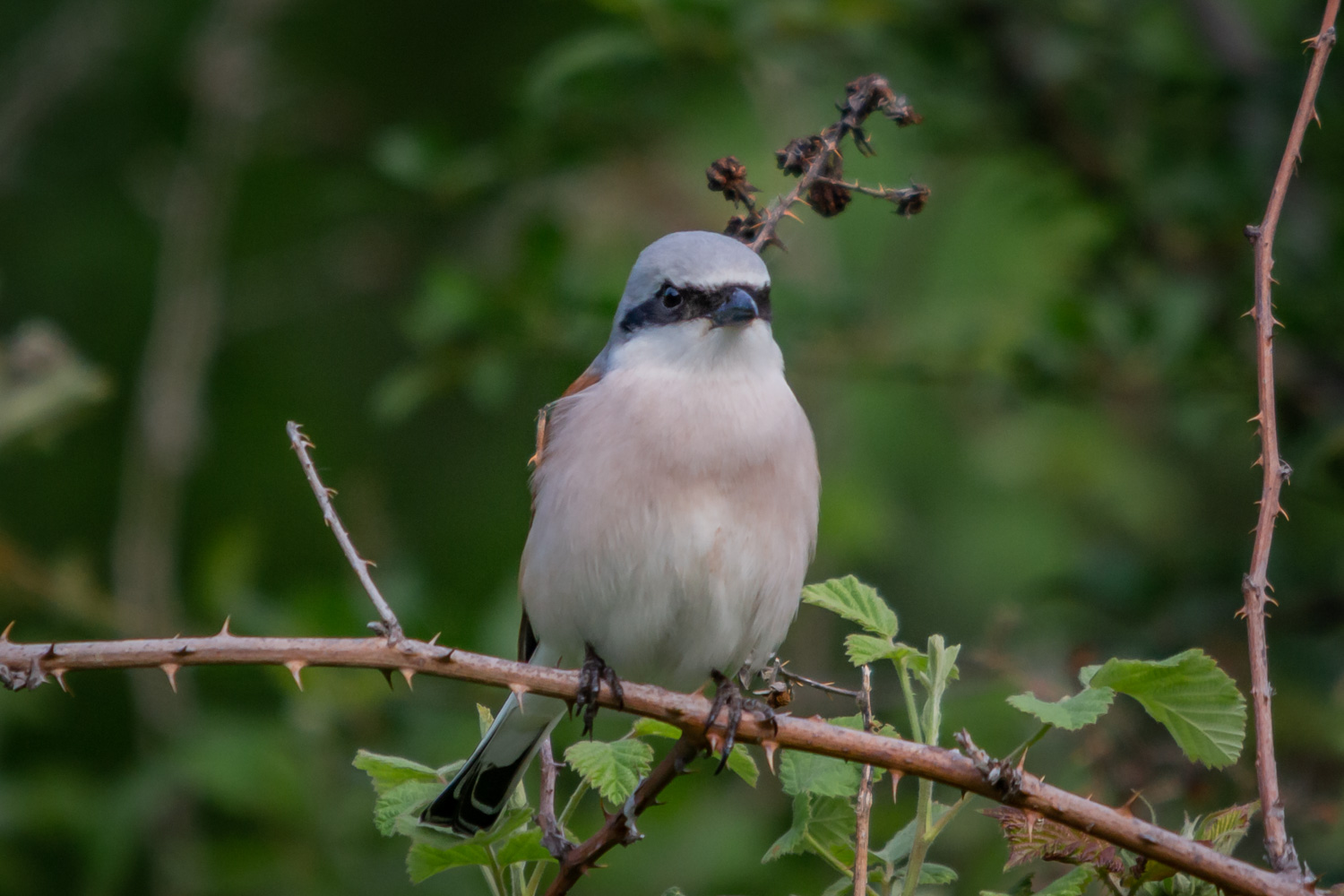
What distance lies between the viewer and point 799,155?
2.66 metres

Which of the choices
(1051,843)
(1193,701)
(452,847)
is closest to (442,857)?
(452,847)

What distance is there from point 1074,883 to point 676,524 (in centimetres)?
158

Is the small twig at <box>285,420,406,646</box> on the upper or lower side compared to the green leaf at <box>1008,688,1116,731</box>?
upper

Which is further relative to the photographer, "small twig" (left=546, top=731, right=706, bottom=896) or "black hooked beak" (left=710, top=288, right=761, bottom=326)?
"black hooked beak" (left=710, top=288, right=761, bottom=326)

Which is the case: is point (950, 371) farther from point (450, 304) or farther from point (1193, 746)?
point (1193, 746)

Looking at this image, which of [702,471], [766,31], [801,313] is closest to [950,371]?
[801,313]

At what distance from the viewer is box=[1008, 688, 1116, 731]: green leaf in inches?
72.2

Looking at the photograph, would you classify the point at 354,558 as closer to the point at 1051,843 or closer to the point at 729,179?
the point at 1051,843

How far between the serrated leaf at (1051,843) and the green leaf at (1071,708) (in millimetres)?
146

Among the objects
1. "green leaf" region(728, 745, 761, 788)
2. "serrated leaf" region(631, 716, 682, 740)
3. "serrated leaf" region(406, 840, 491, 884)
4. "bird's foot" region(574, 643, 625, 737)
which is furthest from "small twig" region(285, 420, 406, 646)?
"bird's foot" region(574, 643, 625, 737)

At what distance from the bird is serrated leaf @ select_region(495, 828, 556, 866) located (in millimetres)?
1123

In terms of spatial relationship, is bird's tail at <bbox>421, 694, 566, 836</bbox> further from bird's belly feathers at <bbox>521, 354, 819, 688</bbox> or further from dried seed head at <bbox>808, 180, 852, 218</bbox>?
dried seed head at <bbox>808, 180, 852, 218</bbox>

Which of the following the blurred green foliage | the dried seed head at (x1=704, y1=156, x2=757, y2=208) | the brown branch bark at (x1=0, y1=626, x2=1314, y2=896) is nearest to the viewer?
the brown branch bark at (x1=0, y1=626, x2=1314, y2=896)

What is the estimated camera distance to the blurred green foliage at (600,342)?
14.2 ft
